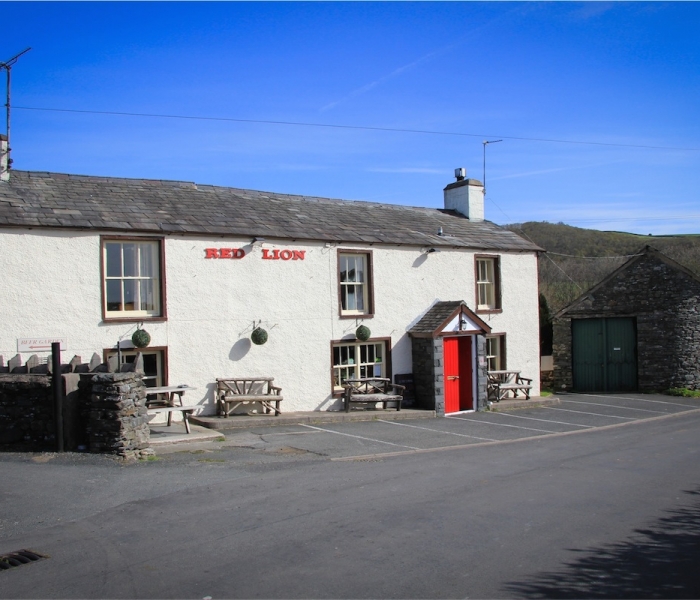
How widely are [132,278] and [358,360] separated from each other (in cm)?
691

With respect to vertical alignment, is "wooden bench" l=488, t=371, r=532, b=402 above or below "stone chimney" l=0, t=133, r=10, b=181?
below

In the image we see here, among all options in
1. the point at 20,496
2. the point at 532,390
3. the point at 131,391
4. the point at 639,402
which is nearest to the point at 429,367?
the point at 532,390

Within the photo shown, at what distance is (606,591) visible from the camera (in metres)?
5.83

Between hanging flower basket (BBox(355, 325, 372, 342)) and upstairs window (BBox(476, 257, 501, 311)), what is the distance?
17.6 feet

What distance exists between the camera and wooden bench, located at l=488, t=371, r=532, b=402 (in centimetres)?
2230

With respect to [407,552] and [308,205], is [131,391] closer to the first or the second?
[407,552]

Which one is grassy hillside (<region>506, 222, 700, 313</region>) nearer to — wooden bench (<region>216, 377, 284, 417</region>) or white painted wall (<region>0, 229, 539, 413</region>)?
white painted wall (<region>0, 229, 539, 413</region>)

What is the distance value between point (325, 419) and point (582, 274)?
38.2m

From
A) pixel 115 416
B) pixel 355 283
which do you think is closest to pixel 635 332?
pixel 355 283

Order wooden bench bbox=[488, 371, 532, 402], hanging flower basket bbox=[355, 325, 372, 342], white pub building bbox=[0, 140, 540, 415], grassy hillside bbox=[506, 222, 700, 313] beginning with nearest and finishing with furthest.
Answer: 1. white pub building bbox=[0, 140, 540, 415]
2. hanging flower basket bbox=[355, 325, 372, 342]
3. wooden bench bbox=[488, 371, 532, 402]
4. grassy hillside bbox=[506, 222, 700, 313]

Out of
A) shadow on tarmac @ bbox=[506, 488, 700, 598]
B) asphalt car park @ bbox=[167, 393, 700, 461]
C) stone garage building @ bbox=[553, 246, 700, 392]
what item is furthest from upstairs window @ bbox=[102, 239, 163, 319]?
stone garage building @ bbox=[553, 246, 700, 392]

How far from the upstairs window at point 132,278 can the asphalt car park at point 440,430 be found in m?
3.87

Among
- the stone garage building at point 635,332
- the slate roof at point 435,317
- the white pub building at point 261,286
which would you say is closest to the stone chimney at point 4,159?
the white pub building at point 261,286

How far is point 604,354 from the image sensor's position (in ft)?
90.8
